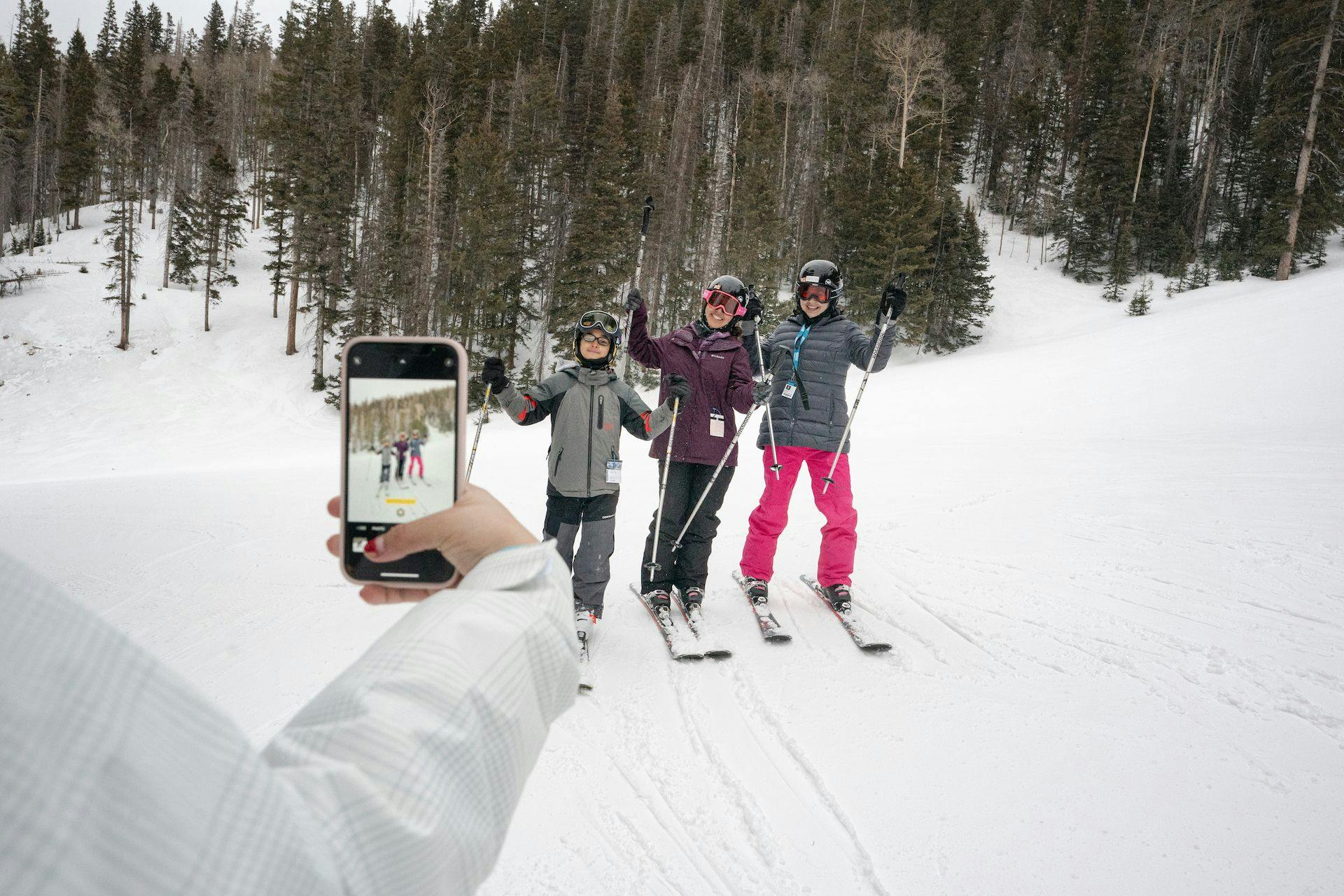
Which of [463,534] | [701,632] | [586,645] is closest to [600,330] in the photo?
[586,645]

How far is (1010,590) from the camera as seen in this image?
4820 millimetres

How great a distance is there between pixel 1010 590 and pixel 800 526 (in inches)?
87.5

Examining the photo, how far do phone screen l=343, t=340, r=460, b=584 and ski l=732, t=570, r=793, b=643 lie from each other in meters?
3.00

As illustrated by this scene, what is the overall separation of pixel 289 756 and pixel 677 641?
11.6 feet

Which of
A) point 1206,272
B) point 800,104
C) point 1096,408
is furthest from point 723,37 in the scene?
point 1096,408

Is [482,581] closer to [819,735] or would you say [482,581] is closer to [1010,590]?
[819,735]

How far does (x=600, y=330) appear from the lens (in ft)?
13.5

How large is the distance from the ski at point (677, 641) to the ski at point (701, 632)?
40 millimetres

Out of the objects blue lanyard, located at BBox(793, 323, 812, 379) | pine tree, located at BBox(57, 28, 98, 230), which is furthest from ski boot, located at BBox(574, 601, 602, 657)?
pine tree, located at BBox(57, 28, 98, 230)

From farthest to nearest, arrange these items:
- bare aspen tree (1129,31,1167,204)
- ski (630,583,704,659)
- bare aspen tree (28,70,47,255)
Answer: bare aspen tree (28,70,47,255) < bare aspen tree (1129,31,1167,204) < ski (630,583,704,659)

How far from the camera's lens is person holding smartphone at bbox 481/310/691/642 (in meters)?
4.05

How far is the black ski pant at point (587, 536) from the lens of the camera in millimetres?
4090

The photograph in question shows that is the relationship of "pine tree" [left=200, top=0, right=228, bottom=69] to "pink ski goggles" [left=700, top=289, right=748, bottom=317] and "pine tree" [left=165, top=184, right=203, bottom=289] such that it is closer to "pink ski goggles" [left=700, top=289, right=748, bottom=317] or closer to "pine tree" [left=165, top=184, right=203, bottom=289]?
"pine tree" [left=165, top=184, right=203, bottom=289]

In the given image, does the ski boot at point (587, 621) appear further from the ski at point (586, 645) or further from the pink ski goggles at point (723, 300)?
the pink ski goggles at point (723, 300)
